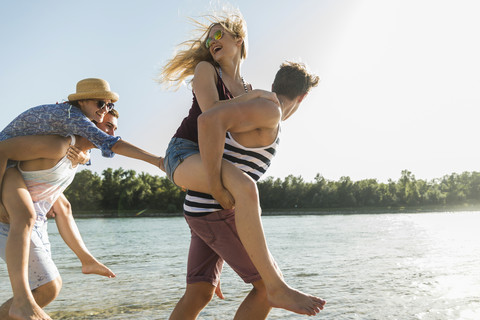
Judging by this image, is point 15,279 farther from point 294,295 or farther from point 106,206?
point 106,206

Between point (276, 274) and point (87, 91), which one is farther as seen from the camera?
point (87, 91)

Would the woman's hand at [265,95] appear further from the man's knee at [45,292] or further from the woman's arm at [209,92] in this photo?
the man's knee at [45,292]

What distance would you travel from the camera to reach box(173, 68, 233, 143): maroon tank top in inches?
104

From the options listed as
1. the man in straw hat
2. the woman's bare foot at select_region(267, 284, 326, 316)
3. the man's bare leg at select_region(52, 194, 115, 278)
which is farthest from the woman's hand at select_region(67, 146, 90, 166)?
the woman's bare foot at select_region(267, 284, 326, 316)

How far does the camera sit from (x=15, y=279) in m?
2.69

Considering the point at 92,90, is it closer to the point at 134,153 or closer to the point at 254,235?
the point at 134,153

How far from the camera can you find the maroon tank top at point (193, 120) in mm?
2643

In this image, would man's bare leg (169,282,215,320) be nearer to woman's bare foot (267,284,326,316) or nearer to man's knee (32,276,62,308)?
woman's bare foot (267,284,326,316)

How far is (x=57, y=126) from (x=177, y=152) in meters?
0.96

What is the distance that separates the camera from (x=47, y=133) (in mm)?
3037

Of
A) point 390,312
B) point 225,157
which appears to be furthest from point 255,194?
point 390,312

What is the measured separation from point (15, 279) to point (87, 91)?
135 cm

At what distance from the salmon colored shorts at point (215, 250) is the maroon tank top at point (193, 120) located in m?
0.49

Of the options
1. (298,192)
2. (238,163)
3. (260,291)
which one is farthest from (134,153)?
(298,192)
